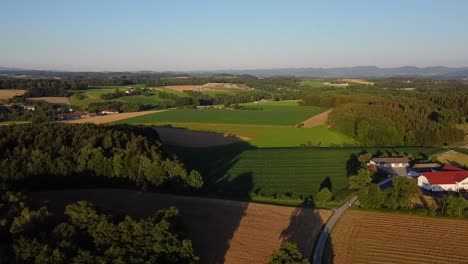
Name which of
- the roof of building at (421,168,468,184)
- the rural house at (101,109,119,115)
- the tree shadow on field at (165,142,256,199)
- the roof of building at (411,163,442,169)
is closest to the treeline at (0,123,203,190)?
the tree shadow on field at (165,142,256,199)

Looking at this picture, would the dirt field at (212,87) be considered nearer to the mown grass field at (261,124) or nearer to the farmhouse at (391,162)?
the mown grass field at (261,124)

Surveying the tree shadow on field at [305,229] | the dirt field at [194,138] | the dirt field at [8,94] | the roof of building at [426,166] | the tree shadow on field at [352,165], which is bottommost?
Answer: the tree shadow on field at [305,229]

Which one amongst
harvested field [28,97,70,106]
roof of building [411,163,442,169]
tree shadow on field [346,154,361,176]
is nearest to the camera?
tree shadow on field [346,154,361,176]

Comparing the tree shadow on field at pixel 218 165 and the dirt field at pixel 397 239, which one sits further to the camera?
the tree shadow on field at pixel 218 165

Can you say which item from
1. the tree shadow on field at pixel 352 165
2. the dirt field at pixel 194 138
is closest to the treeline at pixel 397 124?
the tree shadow on field at pixel 352 165

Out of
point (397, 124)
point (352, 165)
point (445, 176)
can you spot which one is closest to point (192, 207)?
point (352, 165)

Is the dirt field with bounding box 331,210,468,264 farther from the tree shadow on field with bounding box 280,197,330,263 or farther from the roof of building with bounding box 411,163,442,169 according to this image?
the roof of building with bounding box 411,163,442,169
